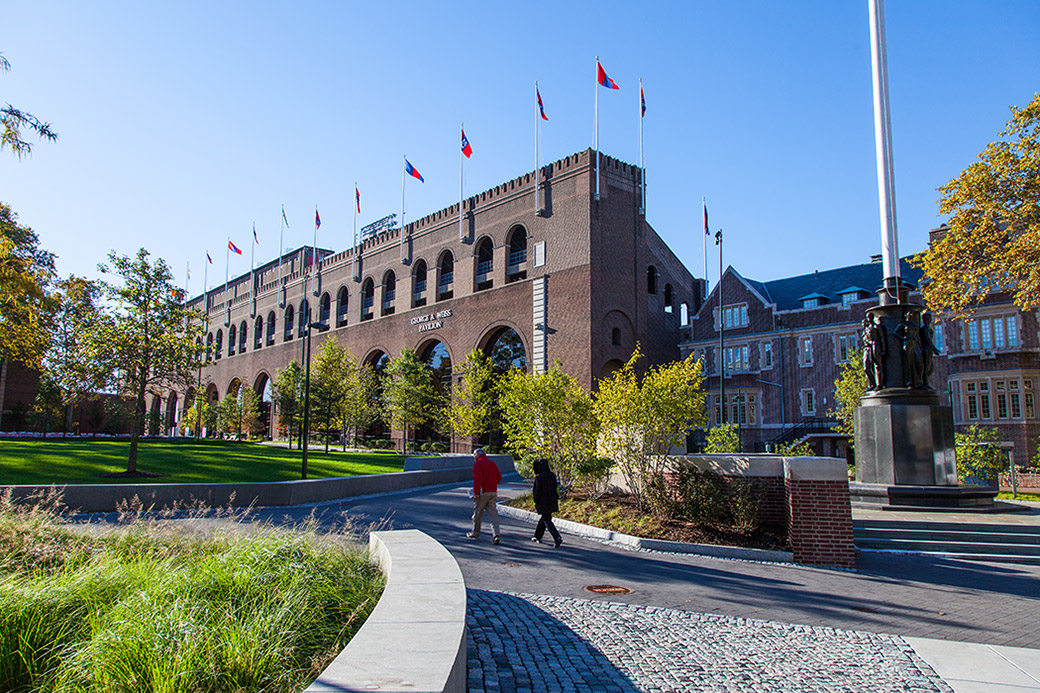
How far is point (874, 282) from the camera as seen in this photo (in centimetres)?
4141

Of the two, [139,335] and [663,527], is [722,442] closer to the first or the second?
[663,527]

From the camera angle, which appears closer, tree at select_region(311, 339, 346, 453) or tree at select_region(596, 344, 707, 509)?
tree at select_region(596, 344, 707, 509)

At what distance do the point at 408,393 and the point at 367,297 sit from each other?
15.8 metres

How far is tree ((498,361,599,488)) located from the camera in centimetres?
1636

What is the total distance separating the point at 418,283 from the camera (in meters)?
47.5

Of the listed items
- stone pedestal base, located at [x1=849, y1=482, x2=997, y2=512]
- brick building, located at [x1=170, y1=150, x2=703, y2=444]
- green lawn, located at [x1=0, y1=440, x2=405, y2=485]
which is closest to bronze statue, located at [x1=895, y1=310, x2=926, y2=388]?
stone pedestal base, located at [x1=849, y1=482, x2=997, y2=512]

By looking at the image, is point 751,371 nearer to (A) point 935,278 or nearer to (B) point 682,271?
(B) point 682,271

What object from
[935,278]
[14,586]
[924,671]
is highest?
[935,278]

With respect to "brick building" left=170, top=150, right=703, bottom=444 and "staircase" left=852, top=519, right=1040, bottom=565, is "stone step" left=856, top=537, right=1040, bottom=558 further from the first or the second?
"brick building" left=170, top=150, right=703, bottom=444

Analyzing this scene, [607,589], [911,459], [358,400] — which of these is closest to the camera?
[607,589]

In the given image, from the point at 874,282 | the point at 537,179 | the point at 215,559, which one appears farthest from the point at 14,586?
the point at 874,282

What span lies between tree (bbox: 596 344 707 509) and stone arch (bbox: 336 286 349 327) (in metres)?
45.6

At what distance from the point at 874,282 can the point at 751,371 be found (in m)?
9.78

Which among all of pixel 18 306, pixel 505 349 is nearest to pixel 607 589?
pixel 18 306
